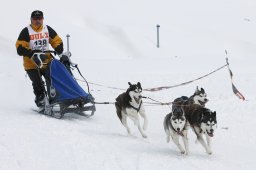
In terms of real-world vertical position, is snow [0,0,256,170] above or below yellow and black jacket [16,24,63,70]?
below

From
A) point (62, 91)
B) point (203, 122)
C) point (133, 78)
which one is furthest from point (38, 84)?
point (133, 78)

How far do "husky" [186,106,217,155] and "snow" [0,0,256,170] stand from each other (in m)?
0.21

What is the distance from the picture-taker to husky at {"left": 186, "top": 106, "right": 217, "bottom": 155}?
5.52m

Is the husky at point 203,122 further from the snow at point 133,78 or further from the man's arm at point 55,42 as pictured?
the man's arm at point 55,42

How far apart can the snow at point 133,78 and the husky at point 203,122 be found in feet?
0.69

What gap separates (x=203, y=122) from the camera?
5.59 metres

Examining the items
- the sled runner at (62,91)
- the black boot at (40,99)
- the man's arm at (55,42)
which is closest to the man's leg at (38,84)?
the black boot at (40,99)

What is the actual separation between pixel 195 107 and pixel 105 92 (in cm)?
443

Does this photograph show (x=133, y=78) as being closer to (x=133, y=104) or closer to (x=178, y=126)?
(x=133, y=104)

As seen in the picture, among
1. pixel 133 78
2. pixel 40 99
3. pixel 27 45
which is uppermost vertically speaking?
pixel 27 45

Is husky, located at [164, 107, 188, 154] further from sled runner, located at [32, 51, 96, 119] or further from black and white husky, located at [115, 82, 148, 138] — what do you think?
sled runner, located at [32, 51, 96, 119]

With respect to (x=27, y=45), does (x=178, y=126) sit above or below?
below

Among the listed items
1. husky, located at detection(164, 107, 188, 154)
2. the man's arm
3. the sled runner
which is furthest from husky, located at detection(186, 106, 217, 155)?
the man's arm

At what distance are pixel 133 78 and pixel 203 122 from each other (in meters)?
5.80
